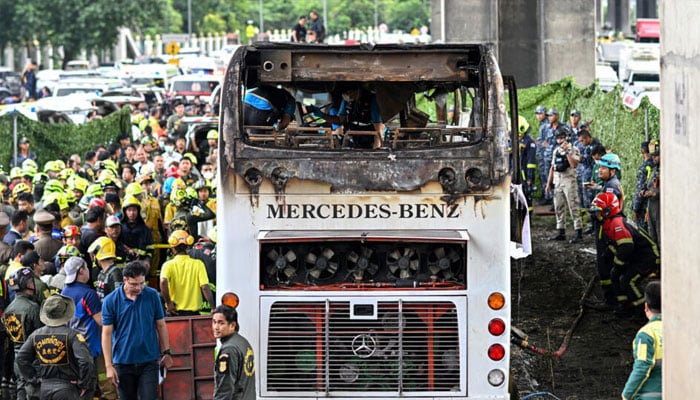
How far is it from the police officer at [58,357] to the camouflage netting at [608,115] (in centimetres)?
1269

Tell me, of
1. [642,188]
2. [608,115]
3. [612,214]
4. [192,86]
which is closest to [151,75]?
Result: [192,86]

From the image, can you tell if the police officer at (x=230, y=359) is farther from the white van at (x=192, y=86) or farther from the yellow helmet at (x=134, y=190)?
the white van at (x=192, y=86)

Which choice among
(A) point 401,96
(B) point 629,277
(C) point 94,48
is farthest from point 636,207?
(C) point 94,48

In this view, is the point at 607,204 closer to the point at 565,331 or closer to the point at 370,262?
the point at 565,331

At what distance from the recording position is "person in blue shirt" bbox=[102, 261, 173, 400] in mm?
11422

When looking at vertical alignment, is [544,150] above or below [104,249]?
above

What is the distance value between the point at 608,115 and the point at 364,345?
16.2m

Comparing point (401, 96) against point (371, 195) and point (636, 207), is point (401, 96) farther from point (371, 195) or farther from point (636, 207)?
point (636, 207)

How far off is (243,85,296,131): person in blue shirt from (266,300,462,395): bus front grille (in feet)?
6.27

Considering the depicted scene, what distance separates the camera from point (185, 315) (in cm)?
1312

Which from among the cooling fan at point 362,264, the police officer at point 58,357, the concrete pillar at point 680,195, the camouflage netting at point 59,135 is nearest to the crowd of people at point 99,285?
the police officer at point 58,357

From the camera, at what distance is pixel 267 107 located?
39.9ft

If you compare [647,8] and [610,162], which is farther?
[647,8]

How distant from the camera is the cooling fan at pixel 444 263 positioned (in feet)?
36.2
